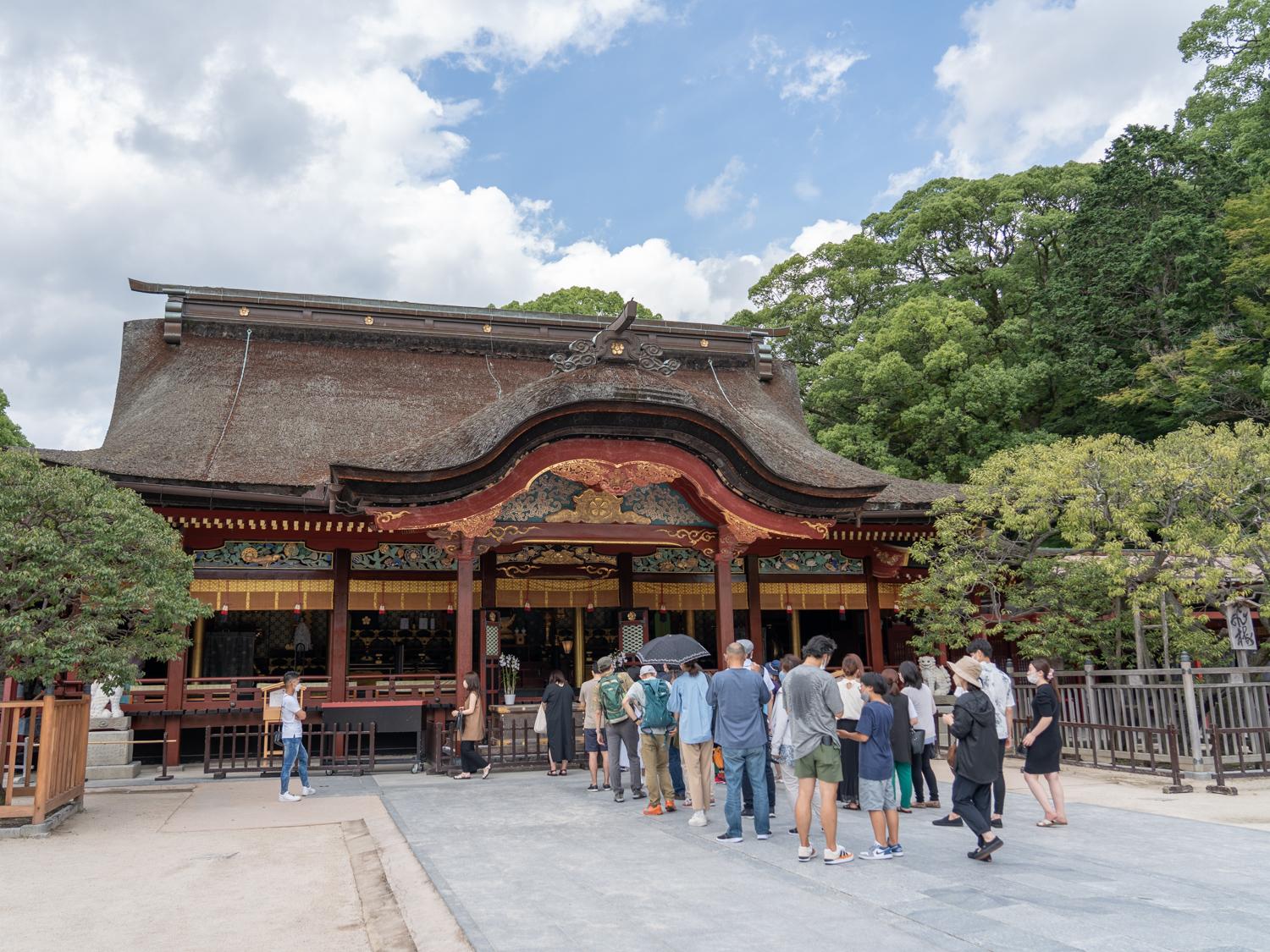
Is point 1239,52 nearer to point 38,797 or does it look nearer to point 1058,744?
point 1058,744

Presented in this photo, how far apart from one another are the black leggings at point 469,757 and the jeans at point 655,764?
3.82 m

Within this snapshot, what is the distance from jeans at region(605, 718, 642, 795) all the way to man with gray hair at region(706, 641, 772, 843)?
8.41 feet

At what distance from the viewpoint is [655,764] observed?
894 cm

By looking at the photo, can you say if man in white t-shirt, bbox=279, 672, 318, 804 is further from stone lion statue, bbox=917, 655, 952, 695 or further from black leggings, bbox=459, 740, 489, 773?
stone lion statue, bbox=917, 655, 952, 695

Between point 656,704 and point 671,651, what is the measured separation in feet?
1.75

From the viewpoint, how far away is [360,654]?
1833cm

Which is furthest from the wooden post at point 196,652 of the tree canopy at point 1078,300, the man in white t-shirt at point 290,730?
the tree canopy at point 1078,300

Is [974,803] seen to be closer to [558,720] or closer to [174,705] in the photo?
[558,720]

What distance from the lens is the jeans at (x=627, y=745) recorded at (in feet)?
32.7

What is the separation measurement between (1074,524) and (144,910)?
40.9 ft

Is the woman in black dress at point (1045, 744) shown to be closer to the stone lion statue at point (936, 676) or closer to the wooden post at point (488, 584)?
the stone lion statue at point (936, 676)

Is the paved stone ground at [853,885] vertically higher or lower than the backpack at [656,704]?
lower

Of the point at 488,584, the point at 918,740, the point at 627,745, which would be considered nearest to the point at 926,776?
the point at 918,740

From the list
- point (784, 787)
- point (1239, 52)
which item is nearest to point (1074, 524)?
point (784, 787)
